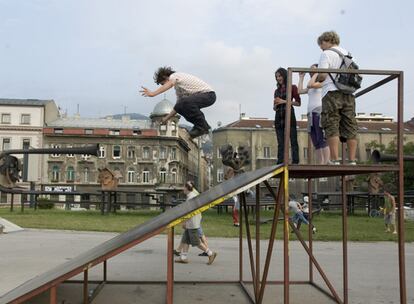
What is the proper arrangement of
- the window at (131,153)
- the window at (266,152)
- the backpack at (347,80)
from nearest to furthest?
the backpack at (347,80) → the window at (266,152) → the window at (131,153)

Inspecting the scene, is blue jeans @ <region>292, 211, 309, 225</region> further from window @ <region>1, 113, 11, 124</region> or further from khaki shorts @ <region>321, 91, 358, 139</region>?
window @ <region>1, 113, 11, 124</region>

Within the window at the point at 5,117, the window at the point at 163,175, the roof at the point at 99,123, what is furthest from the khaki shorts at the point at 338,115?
the window at the point at 5,117

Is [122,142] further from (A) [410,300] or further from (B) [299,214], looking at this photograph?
(A) [410,300]

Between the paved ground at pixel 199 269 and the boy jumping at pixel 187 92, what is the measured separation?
2.56 metres

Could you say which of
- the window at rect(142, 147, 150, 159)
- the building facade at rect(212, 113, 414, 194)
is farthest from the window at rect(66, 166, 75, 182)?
the building facade at rect(212, 113, 414, 194)

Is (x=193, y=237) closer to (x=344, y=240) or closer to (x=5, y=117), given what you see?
(x=344, y=240)

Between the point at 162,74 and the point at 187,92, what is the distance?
404 millimetres

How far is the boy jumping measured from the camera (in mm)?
5762

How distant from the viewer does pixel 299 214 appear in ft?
48.3

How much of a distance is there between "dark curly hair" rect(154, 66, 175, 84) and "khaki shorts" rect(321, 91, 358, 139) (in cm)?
202

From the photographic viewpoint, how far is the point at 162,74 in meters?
5.81

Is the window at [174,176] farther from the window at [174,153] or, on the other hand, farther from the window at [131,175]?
the window at [131,175]

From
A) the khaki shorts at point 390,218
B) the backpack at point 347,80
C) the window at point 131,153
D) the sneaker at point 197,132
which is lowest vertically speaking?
the khaki shorts at point 390,218

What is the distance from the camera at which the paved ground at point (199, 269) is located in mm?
6367
